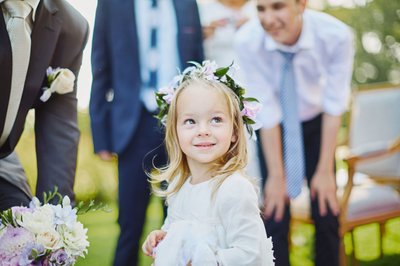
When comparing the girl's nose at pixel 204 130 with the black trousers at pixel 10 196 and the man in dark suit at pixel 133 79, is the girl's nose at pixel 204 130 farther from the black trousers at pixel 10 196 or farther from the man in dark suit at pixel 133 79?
the man in dark suit at pixel 133 79

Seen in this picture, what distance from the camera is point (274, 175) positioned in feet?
11.0

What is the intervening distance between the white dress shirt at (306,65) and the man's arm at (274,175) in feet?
0.21

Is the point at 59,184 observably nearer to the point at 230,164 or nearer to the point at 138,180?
the point at 138,180

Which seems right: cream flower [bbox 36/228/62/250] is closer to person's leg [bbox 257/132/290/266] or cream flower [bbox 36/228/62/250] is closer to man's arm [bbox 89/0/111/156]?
man's arm [bbox 89/0/111/156]

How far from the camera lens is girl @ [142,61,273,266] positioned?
1.83 meters

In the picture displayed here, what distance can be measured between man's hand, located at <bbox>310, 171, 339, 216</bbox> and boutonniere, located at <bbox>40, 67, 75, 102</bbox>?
4.48 feet

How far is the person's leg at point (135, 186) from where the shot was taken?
3.17 meters

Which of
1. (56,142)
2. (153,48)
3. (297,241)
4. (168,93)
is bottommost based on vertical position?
(297,241)

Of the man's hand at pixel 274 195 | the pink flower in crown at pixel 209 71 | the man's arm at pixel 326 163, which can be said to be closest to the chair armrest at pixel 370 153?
the man's arm at pixel 326 163

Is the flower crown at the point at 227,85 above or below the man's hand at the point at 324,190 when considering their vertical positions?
above

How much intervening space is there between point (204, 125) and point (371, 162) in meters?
1.96

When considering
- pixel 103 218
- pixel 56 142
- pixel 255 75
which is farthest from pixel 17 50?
pixel 103 218

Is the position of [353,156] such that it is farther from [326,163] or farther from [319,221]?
[319,221]

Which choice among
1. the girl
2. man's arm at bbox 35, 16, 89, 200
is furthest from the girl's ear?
man's arm at bbox 35, 16, 89, 200
